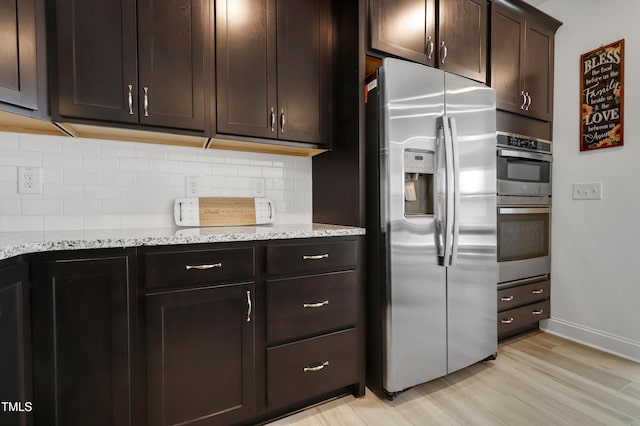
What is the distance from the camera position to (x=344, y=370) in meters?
1.66

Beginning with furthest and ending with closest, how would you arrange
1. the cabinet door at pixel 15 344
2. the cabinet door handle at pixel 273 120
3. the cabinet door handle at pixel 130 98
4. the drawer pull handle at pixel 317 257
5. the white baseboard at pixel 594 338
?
1. the white baseboard at pixel 594 338
2. the cabinet door handle at pixel 273 120
3. the drawer pull handle at pixel 317 257
4. the cabinet door handle at pixel 130 98
5. the cabinet door at pixel 15 344

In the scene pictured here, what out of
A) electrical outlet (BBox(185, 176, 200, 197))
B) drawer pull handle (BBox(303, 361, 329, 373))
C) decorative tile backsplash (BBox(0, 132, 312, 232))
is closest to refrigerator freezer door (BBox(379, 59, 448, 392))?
drawer pull handle (BBox(303, 361, 329, 373))

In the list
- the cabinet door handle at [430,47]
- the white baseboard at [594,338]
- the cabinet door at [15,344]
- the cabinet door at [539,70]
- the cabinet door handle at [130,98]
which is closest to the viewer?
the cabinet door at [15,344]

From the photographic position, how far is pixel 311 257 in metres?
1.55

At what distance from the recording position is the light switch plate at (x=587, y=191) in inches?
92.0

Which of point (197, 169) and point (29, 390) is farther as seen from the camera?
point (197, 169)

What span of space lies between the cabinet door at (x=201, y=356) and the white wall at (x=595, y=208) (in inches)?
103

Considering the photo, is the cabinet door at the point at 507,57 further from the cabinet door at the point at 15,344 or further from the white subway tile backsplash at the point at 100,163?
the cabinet door at the point at 15,344

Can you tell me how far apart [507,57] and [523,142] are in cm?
67

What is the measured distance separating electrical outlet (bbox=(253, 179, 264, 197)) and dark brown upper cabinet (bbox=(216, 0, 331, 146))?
0.38 metres

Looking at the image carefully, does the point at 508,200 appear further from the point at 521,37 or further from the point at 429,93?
the point at 521,37

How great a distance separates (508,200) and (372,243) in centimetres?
127

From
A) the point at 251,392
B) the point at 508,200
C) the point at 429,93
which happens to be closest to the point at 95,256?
the point at 251,392

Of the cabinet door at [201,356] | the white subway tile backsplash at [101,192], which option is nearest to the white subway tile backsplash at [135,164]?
the white subway tile backsplash at [101,192]
